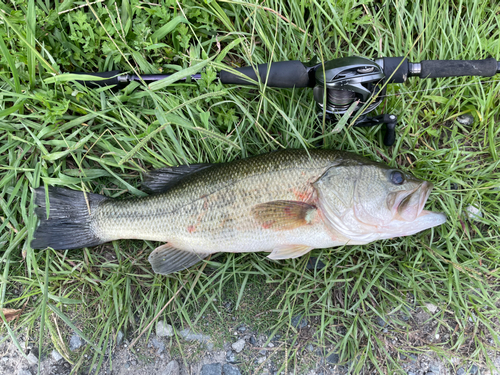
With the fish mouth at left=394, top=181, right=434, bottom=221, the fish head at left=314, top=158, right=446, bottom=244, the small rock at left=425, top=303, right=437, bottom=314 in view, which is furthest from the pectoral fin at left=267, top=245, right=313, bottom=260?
the small rock at left=425, top=303, right=437, bottom=314

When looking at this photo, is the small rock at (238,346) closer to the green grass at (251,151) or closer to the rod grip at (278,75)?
the green grass at (251,151)

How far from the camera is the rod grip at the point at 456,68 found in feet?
7.36

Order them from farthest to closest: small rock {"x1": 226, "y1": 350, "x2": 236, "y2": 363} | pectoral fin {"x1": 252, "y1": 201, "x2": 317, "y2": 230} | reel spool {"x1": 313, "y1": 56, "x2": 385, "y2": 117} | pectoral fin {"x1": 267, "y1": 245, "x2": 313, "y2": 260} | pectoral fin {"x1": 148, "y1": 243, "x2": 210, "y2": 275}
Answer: small rock {"x1": 226, "y1": 350, "x2": 236, "y2": 363}
pectoral fin {"x1": 148, "y1": 243, "x2": 210, "y2": 275}
pectoral fin {"x1": 267, "y1": 245, "x2": 313, "y2": 260}
pectoral fin {"x1": 252, "y1": 201, "x2": 317, "y2": 230}
reel spool {"x1": 313, "y1": 56, "x2": 385, "y2": 117}

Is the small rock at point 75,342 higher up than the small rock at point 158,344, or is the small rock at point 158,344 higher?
the small rock at point 75,342

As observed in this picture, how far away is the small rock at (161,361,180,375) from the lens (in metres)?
2.60

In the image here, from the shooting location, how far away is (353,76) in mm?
2154

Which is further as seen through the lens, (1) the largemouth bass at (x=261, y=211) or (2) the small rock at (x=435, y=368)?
(2) the small rock at (x=435, y=368)

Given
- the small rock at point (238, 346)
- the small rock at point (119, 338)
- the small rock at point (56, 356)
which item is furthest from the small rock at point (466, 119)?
the small rock at point (56, 356)

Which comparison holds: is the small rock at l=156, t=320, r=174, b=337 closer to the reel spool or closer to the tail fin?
the tail fin

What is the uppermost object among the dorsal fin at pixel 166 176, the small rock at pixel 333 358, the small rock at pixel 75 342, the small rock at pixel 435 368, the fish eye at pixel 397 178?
the dorsal fin at pixel 166 176

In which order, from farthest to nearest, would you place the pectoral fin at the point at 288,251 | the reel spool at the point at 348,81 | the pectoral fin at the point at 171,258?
the pectoral fin at the point at 171,258 → the pectoral fin at the point at 288,251 → the reel spool at the point at 348,81

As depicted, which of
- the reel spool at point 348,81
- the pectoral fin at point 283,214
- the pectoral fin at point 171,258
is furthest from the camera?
the pectoral fin at point 171,258

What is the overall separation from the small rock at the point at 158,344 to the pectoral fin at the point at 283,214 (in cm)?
140

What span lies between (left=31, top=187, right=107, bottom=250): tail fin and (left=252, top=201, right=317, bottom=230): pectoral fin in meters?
1.35
